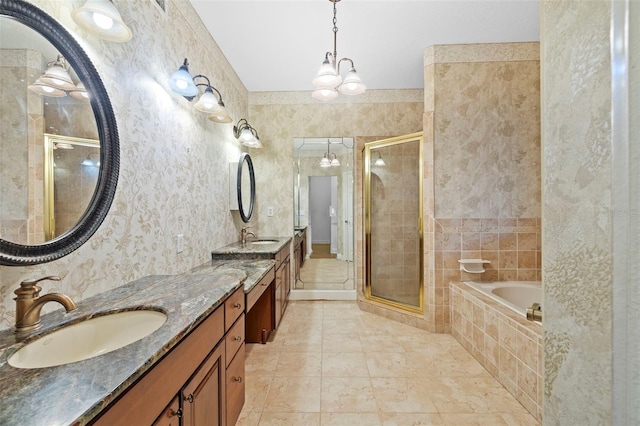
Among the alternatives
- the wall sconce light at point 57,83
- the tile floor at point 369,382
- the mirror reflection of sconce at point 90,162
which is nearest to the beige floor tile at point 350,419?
the tile floor at point 369,382

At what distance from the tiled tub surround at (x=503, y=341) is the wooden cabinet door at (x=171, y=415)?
191cm

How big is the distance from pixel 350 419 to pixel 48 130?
2.01 metres

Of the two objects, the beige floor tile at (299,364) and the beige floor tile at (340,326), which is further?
the beige floor tile at (340,326)

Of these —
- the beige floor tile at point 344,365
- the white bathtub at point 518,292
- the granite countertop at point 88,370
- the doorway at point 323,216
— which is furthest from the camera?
the doorway at point 323,216

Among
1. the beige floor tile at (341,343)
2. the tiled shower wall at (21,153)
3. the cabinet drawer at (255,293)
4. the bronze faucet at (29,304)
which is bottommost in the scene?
the beige floor tile at (341,343)

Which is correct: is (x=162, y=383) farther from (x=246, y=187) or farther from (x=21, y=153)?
(x=246, y=187)

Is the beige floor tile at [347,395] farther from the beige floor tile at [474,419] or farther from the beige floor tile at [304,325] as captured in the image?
the beige floor tile at [304,325]

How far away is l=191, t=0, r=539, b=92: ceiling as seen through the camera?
2.15 meters

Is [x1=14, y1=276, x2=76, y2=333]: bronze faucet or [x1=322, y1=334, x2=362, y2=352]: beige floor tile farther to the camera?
[x1=322, y1=334, x2=362, y2=352]: beige floor tile

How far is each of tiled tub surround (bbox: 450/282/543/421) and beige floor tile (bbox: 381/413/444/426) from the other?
1.98ft

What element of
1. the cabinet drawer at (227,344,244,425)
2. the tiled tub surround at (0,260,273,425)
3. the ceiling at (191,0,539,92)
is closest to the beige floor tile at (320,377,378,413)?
the cabinet drawer at (227,344,244,425)

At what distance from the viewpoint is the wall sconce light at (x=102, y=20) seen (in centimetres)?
106

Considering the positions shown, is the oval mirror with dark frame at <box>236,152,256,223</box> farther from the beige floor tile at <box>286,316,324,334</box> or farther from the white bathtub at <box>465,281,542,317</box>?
the white bathtub at <box>465,281,542,317</box>

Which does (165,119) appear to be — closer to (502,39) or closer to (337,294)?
(337,294)
